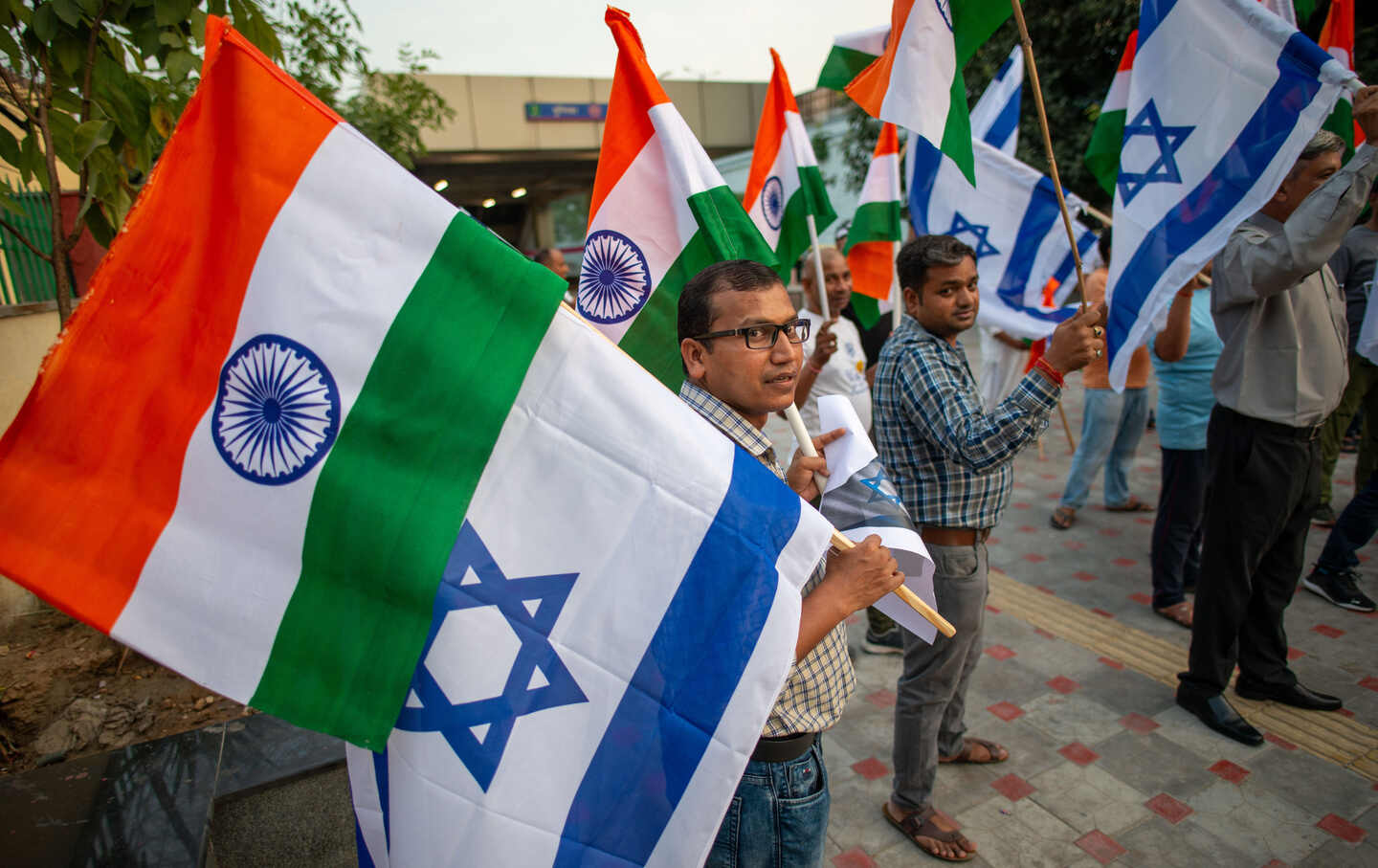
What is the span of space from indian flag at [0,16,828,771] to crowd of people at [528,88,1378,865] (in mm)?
289

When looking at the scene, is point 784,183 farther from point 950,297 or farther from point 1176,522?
point 1176,522

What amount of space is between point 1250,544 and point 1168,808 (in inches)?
45.0

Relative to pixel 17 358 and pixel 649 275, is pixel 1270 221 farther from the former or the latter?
pixel 17 358

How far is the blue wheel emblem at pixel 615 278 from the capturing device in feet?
8.50

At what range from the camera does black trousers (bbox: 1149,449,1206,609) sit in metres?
4.43

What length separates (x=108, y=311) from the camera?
1268 millimetres

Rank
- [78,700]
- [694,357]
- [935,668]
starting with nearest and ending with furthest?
[694,357]
[935,668]
[78,700]

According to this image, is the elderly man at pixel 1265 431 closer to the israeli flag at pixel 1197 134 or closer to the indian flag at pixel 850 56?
the israeli flag at pixel 1197 134

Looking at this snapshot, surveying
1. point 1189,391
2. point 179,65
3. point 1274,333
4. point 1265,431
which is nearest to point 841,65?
point 1274,333

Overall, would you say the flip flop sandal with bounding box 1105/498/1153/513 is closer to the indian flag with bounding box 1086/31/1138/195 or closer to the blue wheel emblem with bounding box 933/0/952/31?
the indian flag with bounding box 1086/31/1138/195

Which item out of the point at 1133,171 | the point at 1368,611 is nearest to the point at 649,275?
the point at 1133,171

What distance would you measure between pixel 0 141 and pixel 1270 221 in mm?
4514

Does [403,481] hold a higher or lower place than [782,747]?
higher

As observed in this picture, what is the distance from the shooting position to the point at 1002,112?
5.04 meters
